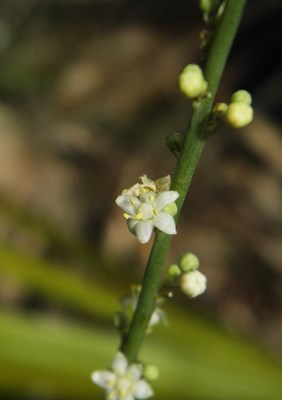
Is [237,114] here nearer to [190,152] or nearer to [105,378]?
[190,152]

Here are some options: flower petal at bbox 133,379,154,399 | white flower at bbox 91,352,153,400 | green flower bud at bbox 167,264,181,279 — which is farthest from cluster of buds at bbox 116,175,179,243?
flower petal at bbox 133,379,154,399

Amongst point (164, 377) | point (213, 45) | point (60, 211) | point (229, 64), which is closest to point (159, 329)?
point (164, 377)

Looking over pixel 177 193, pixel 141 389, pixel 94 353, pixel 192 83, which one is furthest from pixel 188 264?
pixel 94 353

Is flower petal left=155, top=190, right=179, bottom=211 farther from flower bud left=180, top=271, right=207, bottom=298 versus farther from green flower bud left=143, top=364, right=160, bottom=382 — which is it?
green flower bud left=143, top=364, right=160, bottom=382

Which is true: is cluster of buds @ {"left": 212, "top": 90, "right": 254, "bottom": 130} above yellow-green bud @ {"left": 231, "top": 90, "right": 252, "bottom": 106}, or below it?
below

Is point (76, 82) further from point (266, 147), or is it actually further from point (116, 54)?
point (266, 147)

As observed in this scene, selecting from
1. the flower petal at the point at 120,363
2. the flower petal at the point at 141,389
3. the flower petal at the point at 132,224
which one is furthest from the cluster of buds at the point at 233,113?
the flower petal at the point at 141,389

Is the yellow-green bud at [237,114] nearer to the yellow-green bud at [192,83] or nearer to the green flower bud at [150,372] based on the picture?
the yellow-green bud at [192,83]
